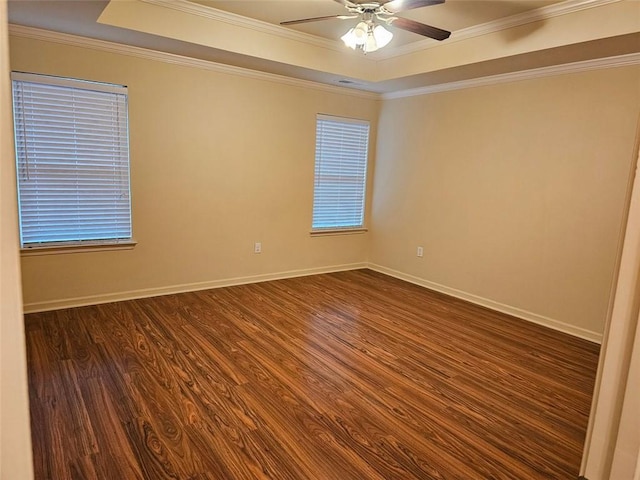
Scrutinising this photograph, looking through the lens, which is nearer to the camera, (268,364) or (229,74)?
(268,364)

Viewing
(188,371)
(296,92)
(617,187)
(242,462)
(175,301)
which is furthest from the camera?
(296,92)

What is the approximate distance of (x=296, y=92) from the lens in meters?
4.80

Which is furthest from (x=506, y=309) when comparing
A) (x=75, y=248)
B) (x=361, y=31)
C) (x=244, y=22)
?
(x=75, y=248)

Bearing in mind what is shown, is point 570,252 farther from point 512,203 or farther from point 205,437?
point 205,437

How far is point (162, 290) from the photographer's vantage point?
167 inches

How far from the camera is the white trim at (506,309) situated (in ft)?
12.1

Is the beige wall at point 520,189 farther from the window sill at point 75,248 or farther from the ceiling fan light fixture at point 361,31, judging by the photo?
the window sill at point 75,248

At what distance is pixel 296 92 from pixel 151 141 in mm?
1794

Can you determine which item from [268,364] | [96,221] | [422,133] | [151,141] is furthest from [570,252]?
[96,221]

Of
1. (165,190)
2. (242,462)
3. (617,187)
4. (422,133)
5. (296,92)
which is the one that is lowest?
(242,462)

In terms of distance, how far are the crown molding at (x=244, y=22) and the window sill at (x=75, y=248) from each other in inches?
84.6

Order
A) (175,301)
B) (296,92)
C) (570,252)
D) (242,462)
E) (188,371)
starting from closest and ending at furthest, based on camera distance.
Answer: (242,462) → (188,371) → (570,252) → (175,301) → (296,92)

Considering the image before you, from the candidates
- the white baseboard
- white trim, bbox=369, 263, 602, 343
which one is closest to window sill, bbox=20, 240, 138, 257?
the white baseboard

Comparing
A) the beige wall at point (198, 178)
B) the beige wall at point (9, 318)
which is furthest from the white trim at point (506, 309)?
the beige wall at point (9, 318)
